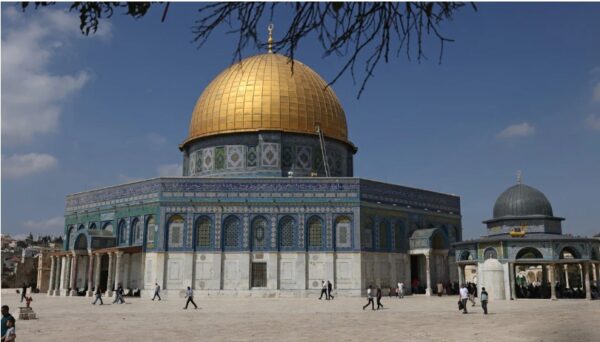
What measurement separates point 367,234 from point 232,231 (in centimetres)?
718

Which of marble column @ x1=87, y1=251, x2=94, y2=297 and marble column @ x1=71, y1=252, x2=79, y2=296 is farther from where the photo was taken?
marble column @ x1=71, y1=252, x2=79, y2=296

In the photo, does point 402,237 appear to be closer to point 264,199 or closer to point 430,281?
point 430,281

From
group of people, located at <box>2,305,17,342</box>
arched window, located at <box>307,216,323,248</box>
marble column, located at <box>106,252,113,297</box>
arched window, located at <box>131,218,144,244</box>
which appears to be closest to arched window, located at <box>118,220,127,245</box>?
arched window, located at <box>131,218,144,244</box>

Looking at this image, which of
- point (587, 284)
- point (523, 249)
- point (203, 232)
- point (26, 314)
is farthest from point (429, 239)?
point (26, 314)

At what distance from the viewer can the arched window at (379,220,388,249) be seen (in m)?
31.5

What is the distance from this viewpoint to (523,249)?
96.3 feet

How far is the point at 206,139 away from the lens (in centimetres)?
3519

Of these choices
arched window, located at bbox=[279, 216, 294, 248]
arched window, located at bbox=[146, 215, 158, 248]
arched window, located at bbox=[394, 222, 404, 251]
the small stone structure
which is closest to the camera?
the small stone structure

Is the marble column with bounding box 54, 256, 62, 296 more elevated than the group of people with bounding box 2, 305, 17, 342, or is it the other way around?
the marble column with bounding box 54, 256, 62, 296

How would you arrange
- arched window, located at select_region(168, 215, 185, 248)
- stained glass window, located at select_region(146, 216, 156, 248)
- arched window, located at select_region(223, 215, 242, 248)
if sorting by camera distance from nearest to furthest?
arched window, located at select_region(168, 215, 185, 248), arched window, located at select_region(223, 215, 242, 248), stained glass window, located at select_region(146, 216, 156, 248)

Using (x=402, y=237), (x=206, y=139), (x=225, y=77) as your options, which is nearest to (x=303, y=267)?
(x=402, y=237)

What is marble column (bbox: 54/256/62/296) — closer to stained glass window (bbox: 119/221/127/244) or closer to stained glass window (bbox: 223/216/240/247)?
stained glass window (bbox: 119/221/127/244)

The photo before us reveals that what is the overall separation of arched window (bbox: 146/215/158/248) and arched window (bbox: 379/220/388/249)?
39.5 feet

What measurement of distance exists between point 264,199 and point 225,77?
32.5 feet
